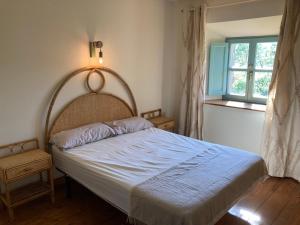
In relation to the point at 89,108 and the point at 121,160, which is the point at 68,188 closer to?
the point at 121,160

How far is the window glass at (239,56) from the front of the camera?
4.08m

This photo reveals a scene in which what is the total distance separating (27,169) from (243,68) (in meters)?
3.51

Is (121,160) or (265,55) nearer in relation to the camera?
(121,160)

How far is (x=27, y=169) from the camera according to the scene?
2.32 m

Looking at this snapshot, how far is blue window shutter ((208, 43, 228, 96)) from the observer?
407 centimetres

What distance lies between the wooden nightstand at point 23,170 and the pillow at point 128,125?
907mm

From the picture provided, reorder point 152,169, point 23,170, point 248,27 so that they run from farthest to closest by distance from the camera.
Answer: point 248,27 → point 23,170 → point 152,169

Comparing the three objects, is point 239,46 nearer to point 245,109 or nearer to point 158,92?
point 245,109

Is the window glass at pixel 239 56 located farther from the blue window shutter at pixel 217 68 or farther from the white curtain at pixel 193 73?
the white curtain at pixel 193 73

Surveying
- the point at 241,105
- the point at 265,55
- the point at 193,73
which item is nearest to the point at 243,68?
the point at 265,55

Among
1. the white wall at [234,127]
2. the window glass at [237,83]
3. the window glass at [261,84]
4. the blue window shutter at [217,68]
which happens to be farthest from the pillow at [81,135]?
the window glass at [261,84]

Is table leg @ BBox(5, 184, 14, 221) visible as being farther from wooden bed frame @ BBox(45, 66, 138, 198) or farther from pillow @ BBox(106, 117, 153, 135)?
pillow @ BBox(106, 117, 153, 135)

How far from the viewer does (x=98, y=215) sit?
2.42 meters

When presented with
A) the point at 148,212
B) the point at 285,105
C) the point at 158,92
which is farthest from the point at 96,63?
the point at 285,105
